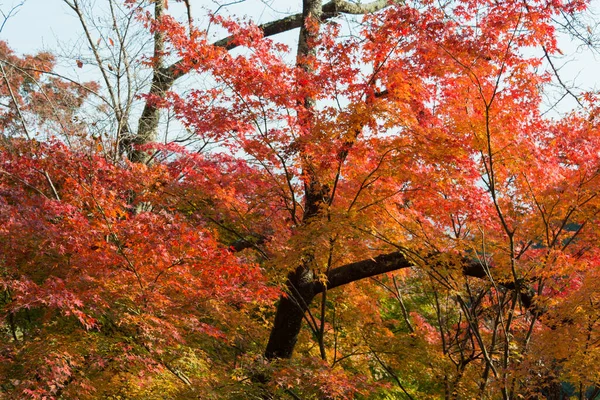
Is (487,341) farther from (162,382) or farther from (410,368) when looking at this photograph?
(162,382)

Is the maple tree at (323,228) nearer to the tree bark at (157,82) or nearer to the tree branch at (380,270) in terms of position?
the tree branch at (380,270)

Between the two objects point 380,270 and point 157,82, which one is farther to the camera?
point 157,82

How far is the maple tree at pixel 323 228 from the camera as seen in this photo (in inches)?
232

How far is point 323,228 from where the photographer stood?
20.8 ft

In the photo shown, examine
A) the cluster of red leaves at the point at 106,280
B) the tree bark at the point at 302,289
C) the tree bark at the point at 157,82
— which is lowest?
the cluster of red leaves at the point at 106,280

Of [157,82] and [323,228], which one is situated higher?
[157,82]

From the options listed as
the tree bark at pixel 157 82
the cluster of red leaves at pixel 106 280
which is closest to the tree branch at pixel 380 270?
the cluster of red leaves at pixel 106 280

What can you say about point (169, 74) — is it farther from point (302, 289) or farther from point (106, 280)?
point (106, 280)

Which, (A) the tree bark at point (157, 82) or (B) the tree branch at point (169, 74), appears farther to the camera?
(B) the tree branch at point (169, 74)

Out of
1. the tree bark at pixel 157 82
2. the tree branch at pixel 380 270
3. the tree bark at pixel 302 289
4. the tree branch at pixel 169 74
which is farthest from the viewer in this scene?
the tree branch at pixel 169 74

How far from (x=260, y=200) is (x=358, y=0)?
5.23 m

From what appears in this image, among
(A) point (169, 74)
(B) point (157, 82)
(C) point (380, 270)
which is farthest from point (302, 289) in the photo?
(A) point (169, 74)

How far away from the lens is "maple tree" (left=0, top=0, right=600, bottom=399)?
5.89 meters

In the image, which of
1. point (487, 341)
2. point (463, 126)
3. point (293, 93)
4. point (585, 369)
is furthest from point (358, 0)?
point (585, 369)
